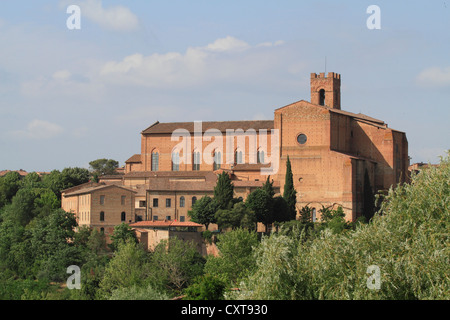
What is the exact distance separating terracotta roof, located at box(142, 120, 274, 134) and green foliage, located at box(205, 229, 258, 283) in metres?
17.4

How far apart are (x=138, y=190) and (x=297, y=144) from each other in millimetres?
11224

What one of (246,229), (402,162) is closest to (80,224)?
(246,229)

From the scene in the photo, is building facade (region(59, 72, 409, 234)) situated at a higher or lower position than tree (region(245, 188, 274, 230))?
higher

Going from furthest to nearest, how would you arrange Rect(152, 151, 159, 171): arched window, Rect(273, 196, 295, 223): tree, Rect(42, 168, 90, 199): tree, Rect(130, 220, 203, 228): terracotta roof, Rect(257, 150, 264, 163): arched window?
Rect(152, 151, 159, 171): arched window
Rect(42, 168, 90, 199): tree
Rect(257, 150, 264, 163): arched window
Rect(273, 196, 295, 223): tree
Rect(130, 220, 203, 228): terracotta roof

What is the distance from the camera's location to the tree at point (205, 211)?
48594 mm

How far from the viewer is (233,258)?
131 ft

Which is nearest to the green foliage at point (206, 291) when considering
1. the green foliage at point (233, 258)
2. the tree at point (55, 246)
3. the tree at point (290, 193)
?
the green foliage at point (233, 258)

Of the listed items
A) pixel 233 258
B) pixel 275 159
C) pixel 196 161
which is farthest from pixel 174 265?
pixel 196 161

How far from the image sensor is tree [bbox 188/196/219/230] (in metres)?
48.6

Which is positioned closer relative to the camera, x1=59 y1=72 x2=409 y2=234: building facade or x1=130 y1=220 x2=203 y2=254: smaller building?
x1=130 y1=220 x2=203 y2=254: smaller building

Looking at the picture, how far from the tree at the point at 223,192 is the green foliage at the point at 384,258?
83.5 feet

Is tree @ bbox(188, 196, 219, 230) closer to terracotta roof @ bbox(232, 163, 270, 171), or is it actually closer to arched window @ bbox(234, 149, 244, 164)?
terracotta roof @ bbox(232, 163, 270, 171)

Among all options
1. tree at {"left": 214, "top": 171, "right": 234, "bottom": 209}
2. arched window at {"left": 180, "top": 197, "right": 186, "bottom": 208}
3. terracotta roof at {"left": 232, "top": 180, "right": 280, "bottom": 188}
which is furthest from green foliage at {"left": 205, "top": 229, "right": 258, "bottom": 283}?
terracotta roof at {"left": 232, "top": 180, "right": 280, "bottom": 188}
